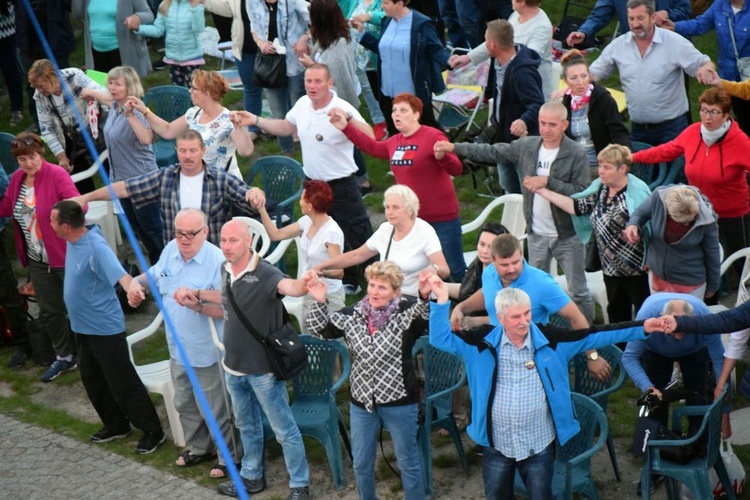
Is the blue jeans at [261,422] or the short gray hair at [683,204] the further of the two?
the blue jeans at [261,422]

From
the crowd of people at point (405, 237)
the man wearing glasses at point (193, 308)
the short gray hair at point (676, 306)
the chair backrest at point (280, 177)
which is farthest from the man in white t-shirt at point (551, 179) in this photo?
the chair backrest at point (280, 177)

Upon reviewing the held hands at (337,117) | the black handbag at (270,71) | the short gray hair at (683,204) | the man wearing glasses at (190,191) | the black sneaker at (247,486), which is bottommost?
the black sneaker at (247,486)

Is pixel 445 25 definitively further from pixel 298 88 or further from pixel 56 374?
pixel 56 374

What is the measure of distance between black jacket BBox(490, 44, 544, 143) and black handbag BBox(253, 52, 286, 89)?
8.96ft

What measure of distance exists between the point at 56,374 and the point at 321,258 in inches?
101

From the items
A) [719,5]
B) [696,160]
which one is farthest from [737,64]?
[696,160]

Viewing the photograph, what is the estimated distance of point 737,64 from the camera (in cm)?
1017

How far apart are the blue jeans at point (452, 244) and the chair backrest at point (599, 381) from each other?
149cm

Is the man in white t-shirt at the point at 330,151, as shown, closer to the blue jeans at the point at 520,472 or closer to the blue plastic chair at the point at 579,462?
the blue plastic chair at the point at 579,462

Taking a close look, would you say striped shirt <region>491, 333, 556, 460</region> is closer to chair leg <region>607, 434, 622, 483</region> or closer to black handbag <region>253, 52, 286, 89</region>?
chair leg <region>607, 434, 622, 483</region>

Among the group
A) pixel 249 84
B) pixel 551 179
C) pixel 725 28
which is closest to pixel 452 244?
pixel 551 179

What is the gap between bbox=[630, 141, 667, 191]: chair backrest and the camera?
9813mm

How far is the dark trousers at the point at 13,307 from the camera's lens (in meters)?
9.75

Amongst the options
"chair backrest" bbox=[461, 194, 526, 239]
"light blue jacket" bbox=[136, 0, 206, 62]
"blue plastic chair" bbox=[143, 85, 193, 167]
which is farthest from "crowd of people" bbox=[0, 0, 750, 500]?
"light blue jacket" bbox=[136, 0, 206, 62]
